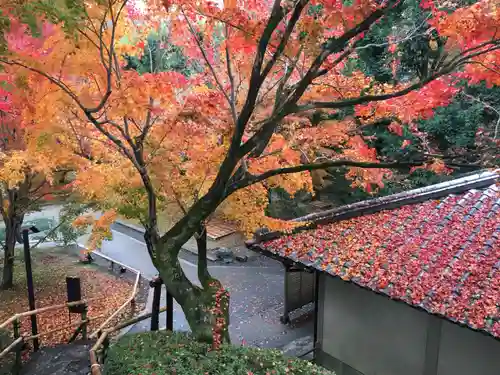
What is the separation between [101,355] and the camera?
726cm

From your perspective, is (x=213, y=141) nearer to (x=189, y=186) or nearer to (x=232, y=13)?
(x=189, y=186)

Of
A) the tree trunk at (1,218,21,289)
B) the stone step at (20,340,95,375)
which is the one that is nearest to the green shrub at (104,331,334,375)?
the stone step at (20,340,95,375)

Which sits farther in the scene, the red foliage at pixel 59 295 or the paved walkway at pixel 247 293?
the paved walkway at pixel 247 293

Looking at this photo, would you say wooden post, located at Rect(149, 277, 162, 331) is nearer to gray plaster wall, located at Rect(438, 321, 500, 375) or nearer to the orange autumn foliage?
the orange autumn foliage

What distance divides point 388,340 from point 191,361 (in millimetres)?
4358

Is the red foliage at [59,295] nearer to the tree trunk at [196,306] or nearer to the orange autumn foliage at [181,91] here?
the orange autumn foliage at [181,91]

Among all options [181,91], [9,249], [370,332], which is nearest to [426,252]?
[370,332]

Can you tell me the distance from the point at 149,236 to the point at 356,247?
4176mm

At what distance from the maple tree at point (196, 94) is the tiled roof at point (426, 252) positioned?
1.26 meters

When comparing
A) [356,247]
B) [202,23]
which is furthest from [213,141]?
[356,247]

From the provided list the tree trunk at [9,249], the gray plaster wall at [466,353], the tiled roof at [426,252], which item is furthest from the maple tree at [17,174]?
the gray plaster wall at [466,353]

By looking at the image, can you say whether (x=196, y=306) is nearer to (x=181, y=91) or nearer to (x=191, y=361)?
(x=191, y=361)

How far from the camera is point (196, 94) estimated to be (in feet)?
30.0

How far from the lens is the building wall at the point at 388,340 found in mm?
7258
